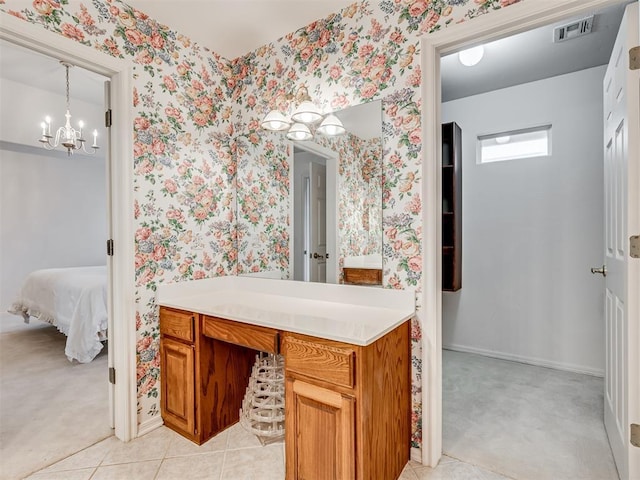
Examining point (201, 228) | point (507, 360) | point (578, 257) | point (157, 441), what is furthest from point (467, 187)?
point (157, 441)

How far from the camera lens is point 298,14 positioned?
6.63 ft

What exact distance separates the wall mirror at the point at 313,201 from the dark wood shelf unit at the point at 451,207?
140 centimetres

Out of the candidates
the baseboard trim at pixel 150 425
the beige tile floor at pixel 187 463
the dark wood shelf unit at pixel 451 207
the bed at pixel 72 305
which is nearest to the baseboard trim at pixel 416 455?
the beige tile floor at pixel 187 463

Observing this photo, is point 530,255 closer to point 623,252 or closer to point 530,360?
point 530,360

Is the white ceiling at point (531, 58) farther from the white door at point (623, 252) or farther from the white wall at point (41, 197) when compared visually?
the white wall at point (41, 197)

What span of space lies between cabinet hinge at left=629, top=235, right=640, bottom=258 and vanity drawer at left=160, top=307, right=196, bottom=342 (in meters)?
2.07

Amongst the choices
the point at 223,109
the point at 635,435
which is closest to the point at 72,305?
the point at 223,109

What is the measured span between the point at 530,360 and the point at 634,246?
2.00m

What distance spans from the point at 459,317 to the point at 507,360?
54cm

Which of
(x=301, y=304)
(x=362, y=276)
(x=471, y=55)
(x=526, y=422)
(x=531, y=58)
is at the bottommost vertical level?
(x=526, y=422)

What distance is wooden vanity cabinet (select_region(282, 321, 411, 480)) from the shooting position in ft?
4.33

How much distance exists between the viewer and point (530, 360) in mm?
3045

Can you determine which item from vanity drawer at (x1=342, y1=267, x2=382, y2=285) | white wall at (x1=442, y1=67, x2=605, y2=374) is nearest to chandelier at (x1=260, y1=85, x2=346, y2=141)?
vanity drawer at (x1=342, y1=267, x2=382, y2=285)

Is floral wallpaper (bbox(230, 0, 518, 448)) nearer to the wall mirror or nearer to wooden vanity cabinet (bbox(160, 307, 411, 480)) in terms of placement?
the wall mirror
